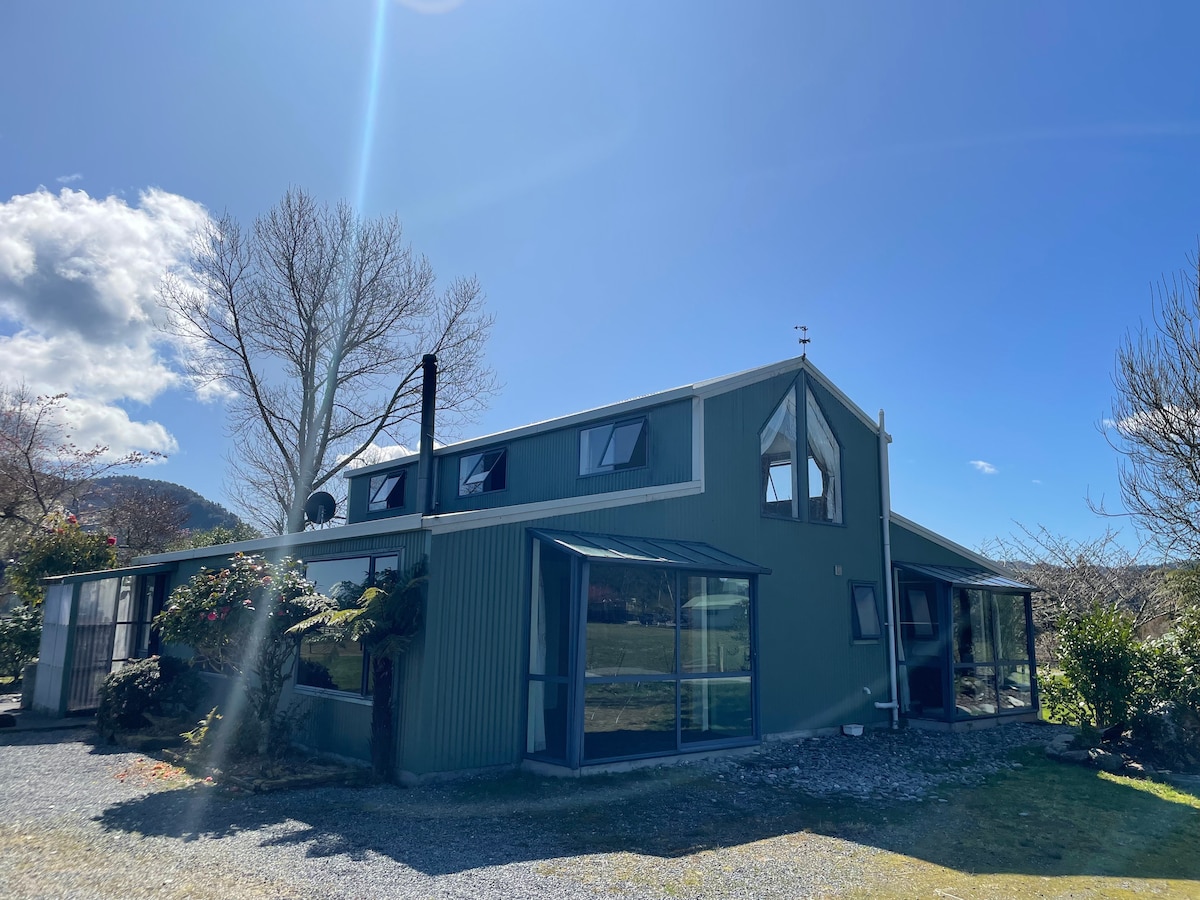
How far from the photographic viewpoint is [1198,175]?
1075 centimetres

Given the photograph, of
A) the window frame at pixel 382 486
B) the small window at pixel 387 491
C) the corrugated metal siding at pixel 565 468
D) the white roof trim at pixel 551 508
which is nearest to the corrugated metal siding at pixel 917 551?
the white roof trim at pixel 551 508

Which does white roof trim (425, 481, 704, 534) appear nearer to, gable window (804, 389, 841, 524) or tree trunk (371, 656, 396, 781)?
tree trunk (371, 656, 396, 781)

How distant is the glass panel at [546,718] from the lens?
903 centimetres

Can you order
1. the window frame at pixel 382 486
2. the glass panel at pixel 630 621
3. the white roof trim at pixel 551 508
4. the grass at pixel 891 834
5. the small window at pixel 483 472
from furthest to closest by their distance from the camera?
the window frame at pixel 382 486
the small window at pixel 483 472
the glass panel at pixel 630 621
the white roof trim at pixel 551 508
the grass at pixel 891 834

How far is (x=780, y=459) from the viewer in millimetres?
12984

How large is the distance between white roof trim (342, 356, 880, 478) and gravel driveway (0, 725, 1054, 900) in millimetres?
5106

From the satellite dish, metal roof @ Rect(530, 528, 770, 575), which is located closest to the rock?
metal roof @ Rect(530, 528, 770, 575)

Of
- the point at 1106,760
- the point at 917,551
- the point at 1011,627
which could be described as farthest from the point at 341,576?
the point at 1011,627

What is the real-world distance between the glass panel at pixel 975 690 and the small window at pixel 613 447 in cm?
691

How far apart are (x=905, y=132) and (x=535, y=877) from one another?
11.1 m

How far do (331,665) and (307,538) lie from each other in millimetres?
1820

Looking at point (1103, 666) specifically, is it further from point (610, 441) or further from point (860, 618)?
point (610, 441)

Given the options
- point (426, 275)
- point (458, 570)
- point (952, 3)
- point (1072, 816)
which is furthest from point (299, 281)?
point (1072, 816)

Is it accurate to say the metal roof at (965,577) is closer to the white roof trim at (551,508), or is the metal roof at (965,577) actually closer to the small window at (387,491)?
the white roof trim at (551,508)
